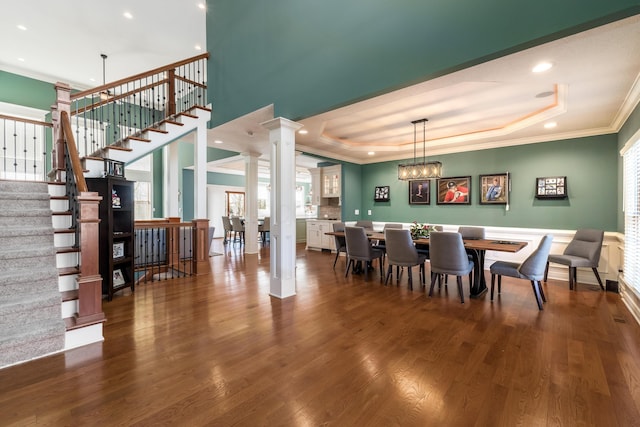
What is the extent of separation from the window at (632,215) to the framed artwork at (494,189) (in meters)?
1.76

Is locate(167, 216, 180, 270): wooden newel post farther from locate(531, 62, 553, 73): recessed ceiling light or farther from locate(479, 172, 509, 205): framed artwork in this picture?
locate(479, 172, 509, 205): framed artwork

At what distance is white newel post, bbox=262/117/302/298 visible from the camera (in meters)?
3.83

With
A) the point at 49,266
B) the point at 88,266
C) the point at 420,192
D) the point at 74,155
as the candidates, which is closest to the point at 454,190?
the point at 420,192

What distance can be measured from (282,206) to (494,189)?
4528 millimetres

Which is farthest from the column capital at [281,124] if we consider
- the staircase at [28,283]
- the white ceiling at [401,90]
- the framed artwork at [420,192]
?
the framed artwork at [420,192]

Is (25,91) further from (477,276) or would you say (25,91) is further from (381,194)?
(477,276)

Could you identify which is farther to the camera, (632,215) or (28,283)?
(632,215)

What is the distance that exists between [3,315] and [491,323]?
14.6 feet

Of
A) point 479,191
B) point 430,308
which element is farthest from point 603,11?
point 479,191

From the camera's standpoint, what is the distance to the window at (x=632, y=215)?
3.30 m

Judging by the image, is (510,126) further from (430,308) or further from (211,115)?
(211,115)

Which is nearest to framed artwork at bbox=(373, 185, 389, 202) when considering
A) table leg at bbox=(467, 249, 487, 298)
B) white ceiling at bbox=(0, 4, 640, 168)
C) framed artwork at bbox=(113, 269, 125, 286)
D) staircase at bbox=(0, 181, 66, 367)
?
white ceiling at bbox=(0, 4, 640, 168)

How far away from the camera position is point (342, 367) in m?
2.14

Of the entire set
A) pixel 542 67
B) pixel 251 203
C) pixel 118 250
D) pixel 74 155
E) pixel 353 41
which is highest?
pixel 353 41
